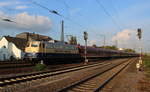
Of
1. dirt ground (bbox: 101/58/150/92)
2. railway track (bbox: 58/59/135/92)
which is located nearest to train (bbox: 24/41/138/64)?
railway track (bbox: 58/59/135/92)

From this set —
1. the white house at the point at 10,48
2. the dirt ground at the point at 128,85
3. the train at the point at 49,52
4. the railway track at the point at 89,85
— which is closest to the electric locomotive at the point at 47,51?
the train at the point at 49,52

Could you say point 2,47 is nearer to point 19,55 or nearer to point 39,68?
point 19,55

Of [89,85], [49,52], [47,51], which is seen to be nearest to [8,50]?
[49,52]

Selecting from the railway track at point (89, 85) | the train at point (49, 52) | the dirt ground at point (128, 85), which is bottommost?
the dirt ground at point (128, 85)

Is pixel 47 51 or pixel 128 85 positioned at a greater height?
pixel 47 51

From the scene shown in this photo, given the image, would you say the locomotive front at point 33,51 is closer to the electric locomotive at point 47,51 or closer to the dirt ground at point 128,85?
the electric locomotive at point 47,51

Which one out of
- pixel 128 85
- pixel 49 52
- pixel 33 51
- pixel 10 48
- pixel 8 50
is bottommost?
pixel 128 85

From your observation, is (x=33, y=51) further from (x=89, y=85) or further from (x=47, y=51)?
(x=89, y=85)

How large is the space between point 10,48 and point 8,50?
0.90 metres

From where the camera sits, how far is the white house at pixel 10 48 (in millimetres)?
56247

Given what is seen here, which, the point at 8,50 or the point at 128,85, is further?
the point at 8,50

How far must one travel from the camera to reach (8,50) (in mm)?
58156

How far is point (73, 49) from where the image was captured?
4094 centimetres

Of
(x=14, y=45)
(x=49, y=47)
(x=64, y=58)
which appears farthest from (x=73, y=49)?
(x=14, y=45)
